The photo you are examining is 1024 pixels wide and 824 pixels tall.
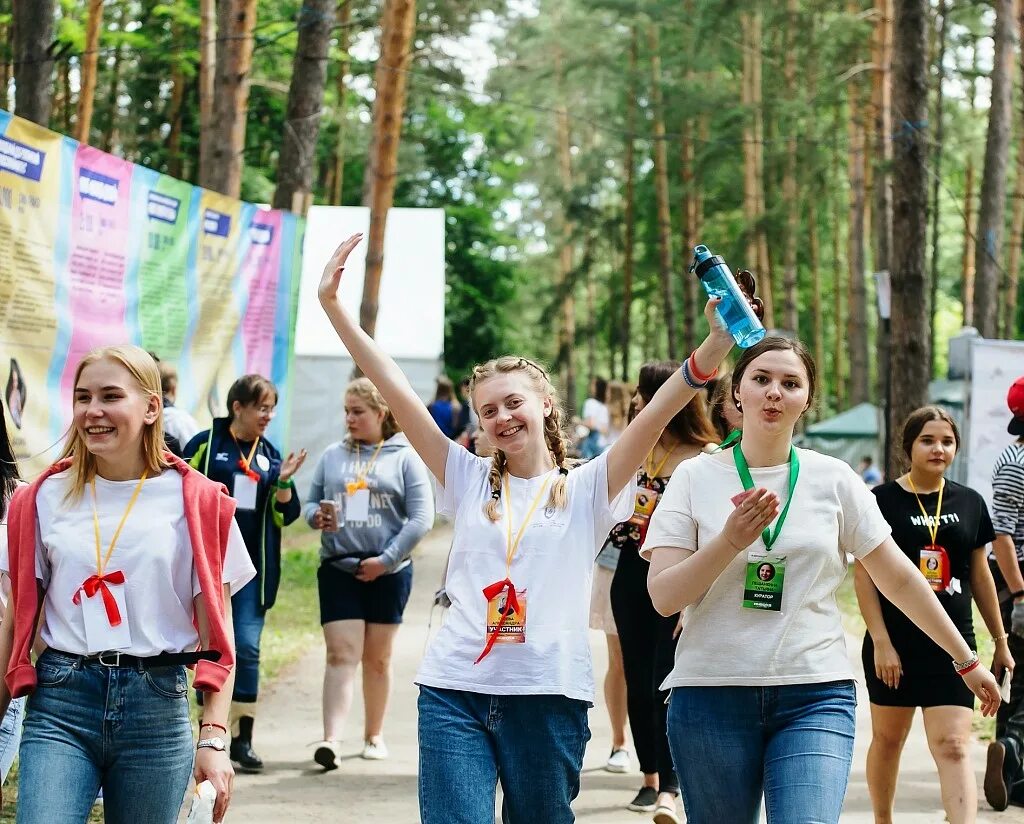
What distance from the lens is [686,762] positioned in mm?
4070

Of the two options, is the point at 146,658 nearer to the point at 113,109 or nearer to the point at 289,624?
the point at 289,624

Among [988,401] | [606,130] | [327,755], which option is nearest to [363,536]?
[327,755]

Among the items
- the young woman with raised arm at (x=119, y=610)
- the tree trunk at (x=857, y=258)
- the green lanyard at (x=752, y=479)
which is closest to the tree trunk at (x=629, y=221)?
the tree trunk at (x=857, y=258)

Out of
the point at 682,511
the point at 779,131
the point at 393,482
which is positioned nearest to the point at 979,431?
the point at 393,482

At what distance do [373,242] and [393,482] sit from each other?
8351mm

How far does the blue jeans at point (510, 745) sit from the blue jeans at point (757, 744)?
341mm

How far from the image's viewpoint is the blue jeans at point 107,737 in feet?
11.9

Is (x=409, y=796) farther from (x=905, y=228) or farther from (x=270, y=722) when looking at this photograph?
(x=905, y=228)

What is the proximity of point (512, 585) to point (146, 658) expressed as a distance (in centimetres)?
102

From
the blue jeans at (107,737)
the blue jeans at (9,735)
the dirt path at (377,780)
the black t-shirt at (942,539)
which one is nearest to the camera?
the blue jeans at (107,737)

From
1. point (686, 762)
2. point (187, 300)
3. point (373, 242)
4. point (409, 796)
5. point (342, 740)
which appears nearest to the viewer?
point (686, 762)

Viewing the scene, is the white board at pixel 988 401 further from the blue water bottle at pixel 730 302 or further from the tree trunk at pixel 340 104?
the tree trunk at pixel 340 104

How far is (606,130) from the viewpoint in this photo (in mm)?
30203

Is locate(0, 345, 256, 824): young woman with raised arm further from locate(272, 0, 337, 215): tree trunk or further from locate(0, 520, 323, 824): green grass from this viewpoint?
locate(272, 0, 337, 215): tree trunk
